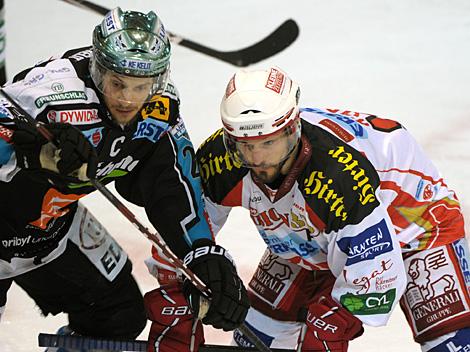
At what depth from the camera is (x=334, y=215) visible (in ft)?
8.84

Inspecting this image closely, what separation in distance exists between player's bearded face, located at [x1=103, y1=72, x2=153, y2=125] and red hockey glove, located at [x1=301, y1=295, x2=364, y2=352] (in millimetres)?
720

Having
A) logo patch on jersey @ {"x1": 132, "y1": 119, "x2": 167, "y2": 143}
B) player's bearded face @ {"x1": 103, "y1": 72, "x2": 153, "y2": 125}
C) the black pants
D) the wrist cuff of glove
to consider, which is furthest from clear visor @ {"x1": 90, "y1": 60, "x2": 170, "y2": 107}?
the black pants

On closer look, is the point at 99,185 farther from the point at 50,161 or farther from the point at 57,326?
the point at 57,326

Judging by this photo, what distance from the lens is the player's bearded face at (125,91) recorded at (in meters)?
2.69

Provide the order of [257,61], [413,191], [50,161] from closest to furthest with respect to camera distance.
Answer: [50,161]
[413,191]
[257,61]

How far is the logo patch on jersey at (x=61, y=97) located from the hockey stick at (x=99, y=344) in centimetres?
69

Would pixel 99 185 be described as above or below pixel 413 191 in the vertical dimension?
above

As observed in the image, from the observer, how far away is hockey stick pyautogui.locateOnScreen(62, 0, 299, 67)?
5566 mm

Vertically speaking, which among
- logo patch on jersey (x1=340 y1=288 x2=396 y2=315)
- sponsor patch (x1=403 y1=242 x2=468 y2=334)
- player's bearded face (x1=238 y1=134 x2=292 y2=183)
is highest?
player's bearded face (x1=238 y1=134 x2=292 y2=183)

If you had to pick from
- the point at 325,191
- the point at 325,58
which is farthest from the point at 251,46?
the point at 325,191

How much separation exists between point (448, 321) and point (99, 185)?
1.02 meters

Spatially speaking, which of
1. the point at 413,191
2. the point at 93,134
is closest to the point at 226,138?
the point at 93,134

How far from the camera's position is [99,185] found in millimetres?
2650

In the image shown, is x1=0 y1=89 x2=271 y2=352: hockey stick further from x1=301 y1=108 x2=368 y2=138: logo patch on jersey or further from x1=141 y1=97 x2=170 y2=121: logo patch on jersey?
x1=301 y1=108 x2=368 y2=138: logo patch on jersey
